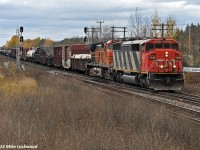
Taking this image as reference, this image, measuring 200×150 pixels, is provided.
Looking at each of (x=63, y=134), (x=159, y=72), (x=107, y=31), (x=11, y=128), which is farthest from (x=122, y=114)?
(x=107, y=31)

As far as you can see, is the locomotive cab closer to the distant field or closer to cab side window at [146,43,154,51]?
cab side window at [146,43,154,51]

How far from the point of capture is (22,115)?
11203 millimetres

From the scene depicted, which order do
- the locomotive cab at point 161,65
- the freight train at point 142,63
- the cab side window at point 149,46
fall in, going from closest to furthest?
the locomotive cab at point 161,65 → the freight train at point 142,63 → the cab side window at point 149,46

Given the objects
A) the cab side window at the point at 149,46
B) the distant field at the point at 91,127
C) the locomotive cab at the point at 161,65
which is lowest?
the distant field at the point at 91,127

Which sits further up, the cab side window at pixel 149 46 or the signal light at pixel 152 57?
the cab side window at pixel 149 46

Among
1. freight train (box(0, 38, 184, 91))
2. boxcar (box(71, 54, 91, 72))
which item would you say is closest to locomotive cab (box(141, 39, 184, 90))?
freight train (box(0, 38, 184, 91))

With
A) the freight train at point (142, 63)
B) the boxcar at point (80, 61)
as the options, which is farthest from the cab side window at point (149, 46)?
the boxcar at point (80, 61)

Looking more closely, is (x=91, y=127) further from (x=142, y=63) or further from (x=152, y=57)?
(x=142, y=63)

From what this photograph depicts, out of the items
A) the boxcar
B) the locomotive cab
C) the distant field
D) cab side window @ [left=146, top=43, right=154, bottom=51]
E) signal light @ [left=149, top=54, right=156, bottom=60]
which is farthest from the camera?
the boxcar

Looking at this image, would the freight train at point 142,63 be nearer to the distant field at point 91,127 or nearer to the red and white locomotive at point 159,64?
the red and white locomotive at point 159,64

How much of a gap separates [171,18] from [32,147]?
5276 centimetres

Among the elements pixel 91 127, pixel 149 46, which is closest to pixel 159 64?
pixel 149 46

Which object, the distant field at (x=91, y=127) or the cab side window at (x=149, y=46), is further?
the cab side window at (x=149, y=46)

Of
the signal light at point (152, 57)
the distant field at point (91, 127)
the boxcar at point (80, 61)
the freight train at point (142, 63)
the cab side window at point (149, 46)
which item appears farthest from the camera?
the boxcar at point (80, 61)
